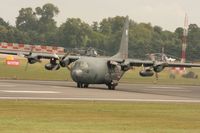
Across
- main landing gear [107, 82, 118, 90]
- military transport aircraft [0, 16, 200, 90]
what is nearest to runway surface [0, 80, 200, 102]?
military transport aircraft [0, 16, 200, 90]

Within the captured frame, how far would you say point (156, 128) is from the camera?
90.7 feet

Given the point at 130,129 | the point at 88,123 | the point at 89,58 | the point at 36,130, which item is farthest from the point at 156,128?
the point at 89,58

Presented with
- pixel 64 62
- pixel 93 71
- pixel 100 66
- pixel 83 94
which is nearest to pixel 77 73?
pixel 93 71

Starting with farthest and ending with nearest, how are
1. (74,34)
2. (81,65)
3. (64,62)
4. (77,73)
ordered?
(74,34) < (64,62) < (81,65) < (77,73)

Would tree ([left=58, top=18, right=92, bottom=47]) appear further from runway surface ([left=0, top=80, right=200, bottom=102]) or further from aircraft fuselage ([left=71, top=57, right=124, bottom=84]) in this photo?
runway surface ([left=0, top=80, right=200, bottom=102])

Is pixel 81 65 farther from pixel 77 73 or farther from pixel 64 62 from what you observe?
pixel 64 62

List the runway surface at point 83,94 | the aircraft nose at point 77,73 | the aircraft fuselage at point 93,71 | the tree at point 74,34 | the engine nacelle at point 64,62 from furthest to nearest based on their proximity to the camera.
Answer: the tree at point 74,34, the engine nacelle at point 64,62, the aircraft fuselage at point 93,71, the aircraft nose at point 77,73, the runway surface at point 83,94

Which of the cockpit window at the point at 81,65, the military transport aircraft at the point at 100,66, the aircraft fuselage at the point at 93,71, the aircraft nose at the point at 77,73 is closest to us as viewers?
the aircraft nose at the point at 77,73

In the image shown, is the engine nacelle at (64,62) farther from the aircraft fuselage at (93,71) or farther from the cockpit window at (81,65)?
the cockpit window at (81,65)

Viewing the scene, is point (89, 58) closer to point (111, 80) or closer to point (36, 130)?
point (111, 80)

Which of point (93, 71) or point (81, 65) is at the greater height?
point (81, 65)

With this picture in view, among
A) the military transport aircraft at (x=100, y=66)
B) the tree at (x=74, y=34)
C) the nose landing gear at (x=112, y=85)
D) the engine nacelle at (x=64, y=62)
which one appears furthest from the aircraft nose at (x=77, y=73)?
the tree at (x=74, y=34)

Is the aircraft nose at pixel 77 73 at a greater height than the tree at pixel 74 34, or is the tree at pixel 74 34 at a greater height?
the tree at pixel 74 34

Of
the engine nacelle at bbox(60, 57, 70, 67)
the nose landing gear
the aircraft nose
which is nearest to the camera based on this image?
the aircraft nose
